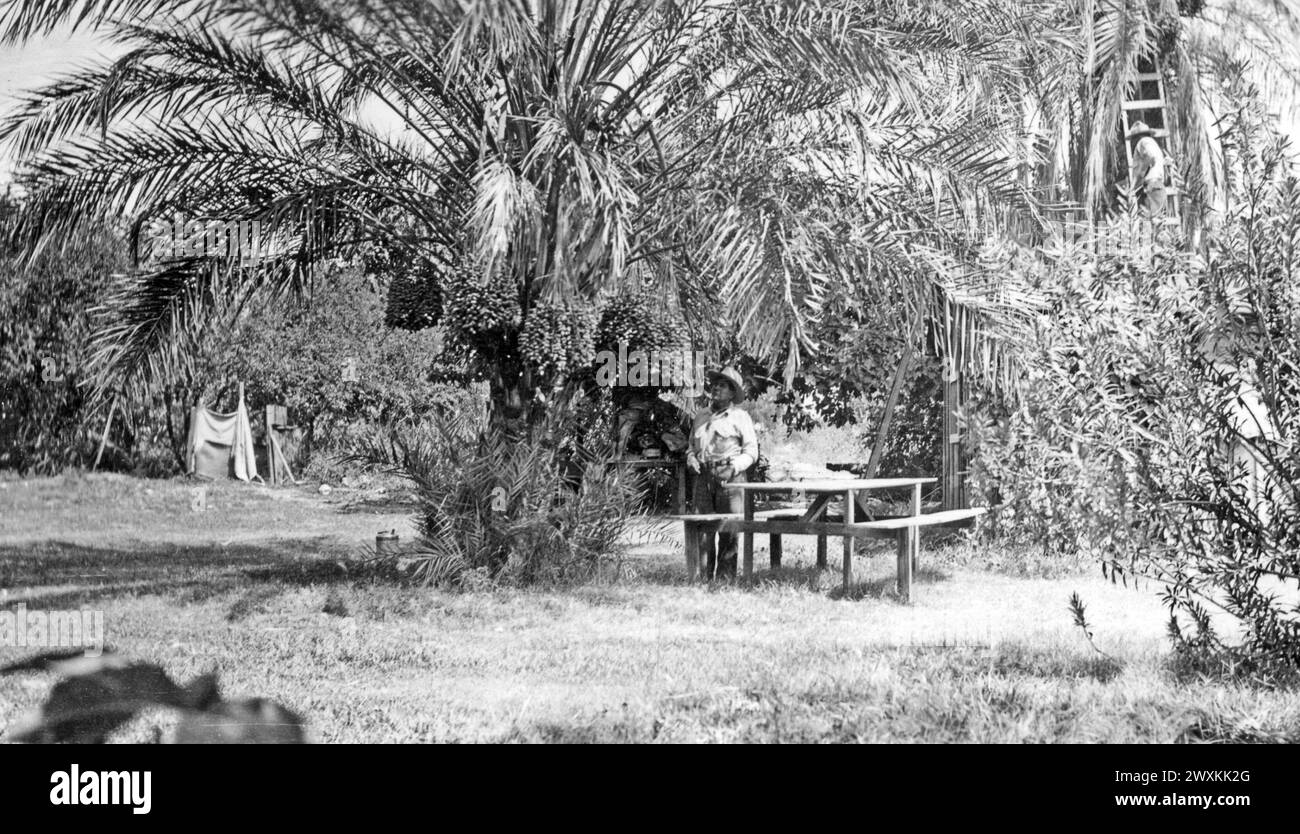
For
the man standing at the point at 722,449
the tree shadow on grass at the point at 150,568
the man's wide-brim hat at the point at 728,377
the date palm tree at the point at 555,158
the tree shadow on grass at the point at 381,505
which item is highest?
the date palm tree at the point at 555,158

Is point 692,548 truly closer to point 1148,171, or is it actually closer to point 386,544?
point 386,544

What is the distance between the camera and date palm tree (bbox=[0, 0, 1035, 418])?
5102mm

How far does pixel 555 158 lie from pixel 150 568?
295cm

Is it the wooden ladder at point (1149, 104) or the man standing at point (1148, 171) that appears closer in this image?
the man standing at point (1148, 171)

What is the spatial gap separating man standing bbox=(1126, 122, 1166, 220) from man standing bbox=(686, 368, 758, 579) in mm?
2590

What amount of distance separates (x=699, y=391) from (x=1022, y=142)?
3592 mm

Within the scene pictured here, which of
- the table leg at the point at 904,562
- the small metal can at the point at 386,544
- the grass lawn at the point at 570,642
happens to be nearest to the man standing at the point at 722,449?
the grass lawn at the point at 570,642

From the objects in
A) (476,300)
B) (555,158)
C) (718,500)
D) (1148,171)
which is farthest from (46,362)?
(1148,171)

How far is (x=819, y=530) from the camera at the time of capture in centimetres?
686

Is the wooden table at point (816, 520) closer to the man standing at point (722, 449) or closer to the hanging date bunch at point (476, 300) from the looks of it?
the man standing at point (722, 449)

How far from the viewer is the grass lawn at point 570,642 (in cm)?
A: 362

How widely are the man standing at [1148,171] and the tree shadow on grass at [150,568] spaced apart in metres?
4.39

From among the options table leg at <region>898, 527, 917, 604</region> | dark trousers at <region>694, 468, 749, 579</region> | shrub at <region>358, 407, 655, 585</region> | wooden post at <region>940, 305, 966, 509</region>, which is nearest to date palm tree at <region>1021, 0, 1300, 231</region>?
wooden post at <region>940, 305, 966, 509</region>

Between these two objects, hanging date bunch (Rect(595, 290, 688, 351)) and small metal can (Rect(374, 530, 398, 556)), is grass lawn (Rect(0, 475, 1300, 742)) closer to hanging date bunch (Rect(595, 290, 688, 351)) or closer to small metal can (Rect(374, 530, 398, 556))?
small metal can (Rect(374, 530, 398, 556))
